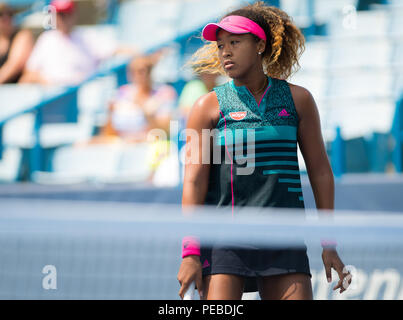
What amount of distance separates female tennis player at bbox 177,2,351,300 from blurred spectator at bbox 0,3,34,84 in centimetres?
647

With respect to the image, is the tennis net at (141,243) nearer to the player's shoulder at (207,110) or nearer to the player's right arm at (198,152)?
the player's right arm at (198,152)

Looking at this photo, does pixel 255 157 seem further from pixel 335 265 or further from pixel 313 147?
pixel 335 265

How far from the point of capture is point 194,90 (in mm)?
7215

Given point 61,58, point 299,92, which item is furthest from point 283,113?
point 61,58

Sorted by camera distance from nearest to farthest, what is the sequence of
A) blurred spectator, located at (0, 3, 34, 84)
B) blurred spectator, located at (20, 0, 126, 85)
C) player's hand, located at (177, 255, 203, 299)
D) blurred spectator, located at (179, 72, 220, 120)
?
1. player's hand, located at (177, 255, 203, 299)
2. blurred spectator, located at (179, 72, 220, 120)
3. blurred spectator, located at (20, 0, 126, 85)
4. blurred spectator, located at (0, 3, 34, 84)

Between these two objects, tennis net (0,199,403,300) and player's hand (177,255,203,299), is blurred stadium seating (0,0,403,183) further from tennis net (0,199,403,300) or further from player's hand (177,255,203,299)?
player's hand (177,255,203,299)

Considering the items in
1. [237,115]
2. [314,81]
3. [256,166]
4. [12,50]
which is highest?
[12,50]

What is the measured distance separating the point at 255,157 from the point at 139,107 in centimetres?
514

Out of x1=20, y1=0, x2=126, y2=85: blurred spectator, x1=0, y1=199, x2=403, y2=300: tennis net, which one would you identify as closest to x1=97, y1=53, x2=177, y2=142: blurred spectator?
x1=20, y1=0, x2=126, y2=85: blurred spectator

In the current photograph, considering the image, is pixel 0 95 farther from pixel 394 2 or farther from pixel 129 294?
pixel 129 294

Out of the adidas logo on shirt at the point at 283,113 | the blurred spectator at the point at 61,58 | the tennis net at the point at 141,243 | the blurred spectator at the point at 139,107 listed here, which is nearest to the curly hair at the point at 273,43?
the adidas logo on shirt at the point at 283,113

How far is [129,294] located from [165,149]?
13.5 ft

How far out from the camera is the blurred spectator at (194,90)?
7.03 m

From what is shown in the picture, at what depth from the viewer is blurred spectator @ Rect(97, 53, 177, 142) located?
7.30 meters
